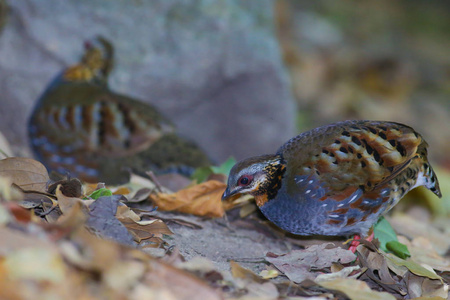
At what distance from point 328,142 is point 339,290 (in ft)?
3.89

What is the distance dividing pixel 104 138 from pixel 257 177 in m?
2.43

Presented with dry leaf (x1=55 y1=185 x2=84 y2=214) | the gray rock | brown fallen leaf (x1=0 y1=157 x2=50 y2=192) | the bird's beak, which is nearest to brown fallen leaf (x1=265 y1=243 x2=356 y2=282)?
the bird's beak

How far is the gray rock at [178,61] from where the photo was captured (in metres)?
6.23

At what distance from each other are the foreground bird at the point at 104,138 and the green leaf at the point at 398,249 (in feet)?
7.06

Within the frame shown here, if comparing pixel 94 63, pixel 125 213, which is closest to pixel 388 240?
pixel 125 213

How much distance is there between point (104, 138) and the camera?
5.64m

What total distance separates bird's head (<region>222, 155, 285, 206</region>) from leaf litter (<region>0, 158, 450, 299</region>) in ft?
0.88

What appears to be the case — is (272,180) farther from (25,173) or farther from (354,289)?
(25,173)

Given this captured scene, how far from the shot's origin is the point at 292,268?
3.14 meters

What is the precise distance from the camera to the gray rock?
623 cm

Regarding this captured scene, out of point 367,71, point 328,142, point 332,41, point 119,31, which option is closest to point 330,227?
point 328,142

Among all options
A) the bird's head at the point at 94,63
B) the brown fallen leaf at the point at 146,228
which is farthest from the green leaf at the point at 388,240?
the bird's head at the point at 94,63

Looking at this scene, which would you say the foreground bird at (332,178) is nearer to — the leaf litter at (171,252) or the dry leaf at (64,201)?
the leaf litter at (171,252)

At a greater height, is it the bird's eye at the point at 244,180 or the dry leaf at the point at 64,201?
the dry leaf at the point at 64,201
